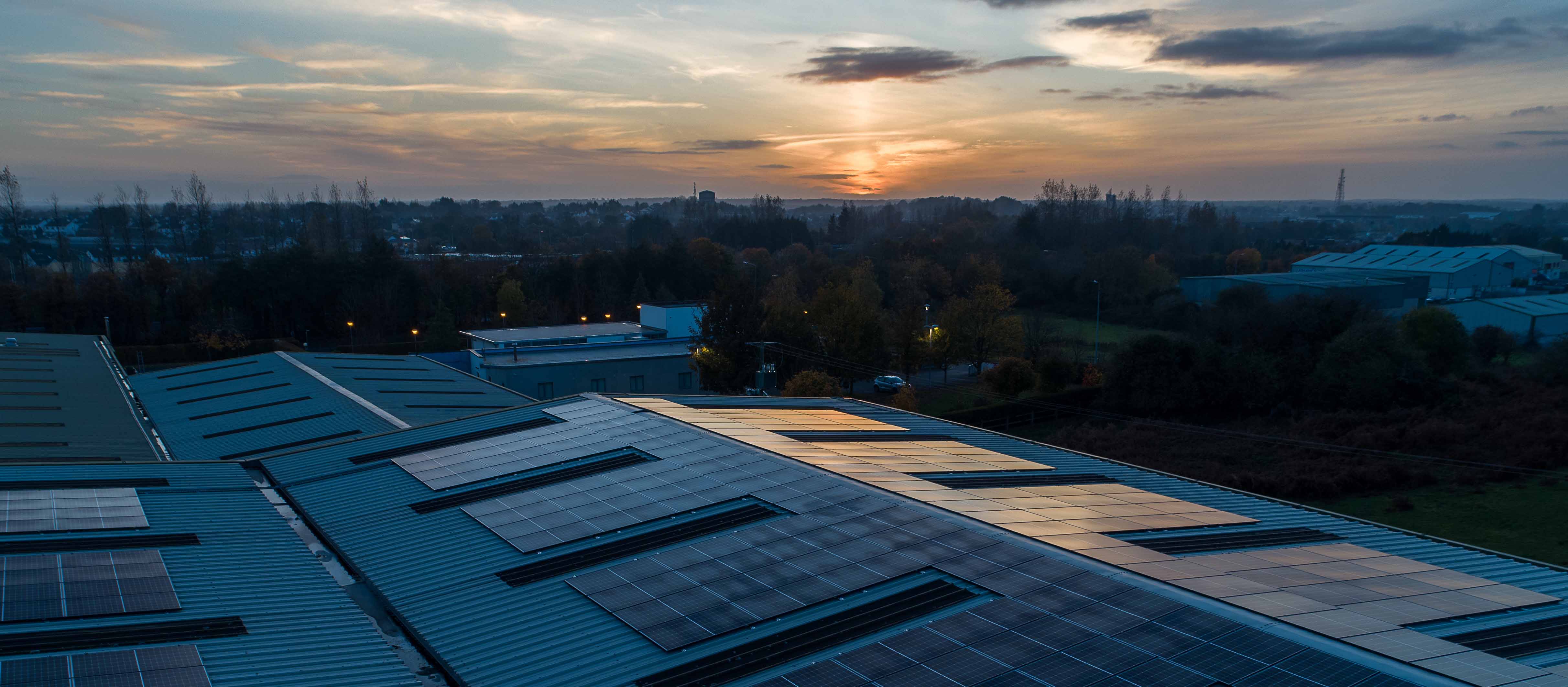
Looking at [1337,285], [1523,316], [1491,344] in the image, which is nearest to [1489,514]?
[1491,344]

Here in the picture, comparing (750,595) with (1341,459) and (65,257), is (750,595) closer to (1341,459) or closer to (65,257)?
(1341,459)

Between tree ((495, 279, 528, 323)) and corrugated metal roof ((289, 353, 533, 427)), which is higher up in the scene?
tree ((495, 279, 528, 323))

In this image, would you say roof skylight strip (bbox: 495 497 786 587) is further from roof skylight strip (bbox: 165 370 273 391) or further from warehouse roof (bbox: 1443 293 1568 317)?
warehouse roof (bbox: 1443 293 1568 317)

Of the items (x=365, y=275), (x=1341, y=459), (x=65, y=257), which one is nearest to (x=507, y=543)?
(x=1341, y=459)

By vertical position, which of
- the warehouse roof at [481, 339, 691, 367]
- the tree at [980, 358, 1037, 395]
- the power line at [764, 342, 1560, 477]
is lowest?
the power line at [764, 342, 1560, 477]

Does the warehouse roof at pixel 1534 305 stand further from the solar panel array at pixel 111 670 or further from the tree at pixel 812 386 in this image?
the solar panel array at pixel 111 670

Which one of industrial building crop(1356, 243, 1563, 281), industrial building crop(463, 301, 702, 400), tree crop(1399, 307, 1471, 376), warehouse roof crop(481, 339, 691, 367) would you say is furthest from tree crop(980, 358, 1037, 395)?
industrial building crop(1356, 243, 1563, 281)

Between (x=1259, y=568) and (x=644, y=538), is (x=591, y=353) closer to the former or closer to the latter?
(x=644, y=538)
